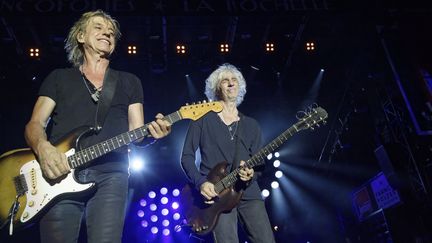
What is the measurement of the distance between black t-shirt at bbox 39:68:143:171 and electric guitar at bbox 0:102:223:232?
0.08 m

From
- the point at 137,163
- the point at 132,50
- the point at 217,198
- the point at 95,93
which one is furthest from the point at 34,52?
the point at 217,198

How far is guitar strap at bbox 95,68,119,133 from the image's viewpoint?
10.1ft

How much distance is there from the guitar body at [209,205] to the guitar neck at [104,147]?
1167 mm

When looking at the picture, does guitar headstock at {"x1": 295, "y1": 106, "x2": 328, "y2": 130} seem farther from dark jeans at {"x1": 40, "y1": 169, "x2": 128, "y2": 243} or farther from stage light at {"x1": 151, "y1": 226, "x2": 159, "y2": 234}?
stage light at {"x1": 151, "y1": 226, "x2": 159, "y2": 234}

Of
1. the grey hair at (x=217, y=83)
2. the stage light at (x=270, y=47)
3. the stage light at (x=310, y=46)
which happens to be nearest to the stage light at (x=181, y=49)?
the stage light at (x=270, y=47)

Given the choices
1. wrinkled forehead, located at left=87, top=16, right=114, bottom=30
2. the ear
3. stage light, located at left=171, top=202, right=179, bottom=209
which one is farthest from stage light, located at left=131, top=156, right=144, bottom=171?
wrinkled forehead, located at left=87, top=16, right=114, bottom=30

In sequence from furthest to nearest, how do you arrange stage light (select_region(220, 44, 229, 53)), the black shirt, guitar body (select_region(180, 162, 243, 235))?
stage light (select_region(220, 44, 229, 53)), the black shirt, guitar body (select_region(180, 162, 243, 235))

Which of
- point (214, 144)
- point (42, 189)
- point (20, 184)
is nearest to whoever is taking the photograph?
point (42, 189)

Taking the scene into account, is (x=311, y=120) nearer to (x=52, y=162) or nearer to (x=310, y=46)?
(x=52, y=162)

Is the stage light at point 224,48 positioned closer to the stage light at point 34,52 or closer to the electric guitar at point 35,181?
the stage light at point 34,52

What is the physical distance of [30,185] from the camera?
9.46ft

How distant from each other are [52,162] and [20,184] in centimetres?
43

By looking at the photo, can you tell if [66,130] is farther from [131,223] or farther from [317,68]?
[317,68]

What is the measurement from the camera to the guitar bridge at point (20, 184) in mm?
2891
